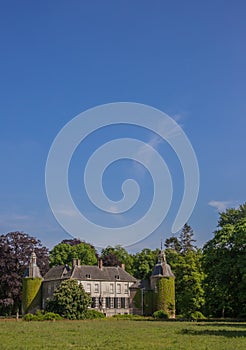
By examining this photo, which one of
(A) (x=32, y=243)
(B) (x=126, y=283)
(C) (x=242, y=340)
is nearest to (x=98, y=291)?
(B) (x=126, y=283)

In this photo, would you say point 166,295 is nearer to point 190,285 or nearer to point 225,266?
point 190,285

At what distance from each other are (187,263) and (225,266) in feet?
57.5

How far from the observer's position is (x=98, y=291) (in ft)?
232

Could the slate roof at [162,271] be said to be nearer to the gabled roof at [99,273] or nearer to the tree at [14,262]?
the gabled roof at [99,273]

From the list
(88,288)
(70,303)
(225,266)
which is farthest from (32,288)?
(225,266)

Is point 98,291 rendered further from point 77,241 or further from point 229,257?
point 229,257

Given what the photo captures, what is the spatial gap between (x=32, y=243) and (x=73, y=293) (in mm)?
17239

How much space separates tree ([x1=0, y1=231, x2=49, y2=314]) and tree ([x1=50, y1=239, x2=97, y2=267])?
1386 cm

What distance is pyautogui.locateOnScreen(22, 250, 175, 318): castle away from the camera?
6450 centimetres

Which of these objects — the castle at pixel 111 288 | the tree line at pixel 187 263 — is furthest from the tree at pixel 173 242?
the castle at pixel 111 288

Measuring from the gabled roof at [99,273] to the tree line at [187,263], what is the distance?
17.0 ft

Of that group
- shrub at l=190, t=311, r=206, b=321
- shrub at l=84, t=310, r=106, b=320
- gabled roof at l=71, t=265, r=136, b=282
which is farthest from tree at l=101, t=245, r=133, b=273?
shrub at l=190, t=311, r=206, b=321

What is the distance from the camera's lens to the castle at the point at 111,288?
64500mm

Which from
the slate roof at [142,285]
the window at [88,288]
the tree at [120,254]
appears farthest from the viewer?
the tree at [120,254]
